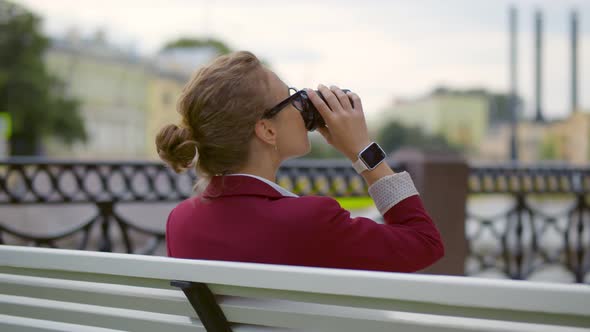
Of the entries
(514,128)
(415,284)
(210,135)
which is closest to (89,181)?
(210,135)

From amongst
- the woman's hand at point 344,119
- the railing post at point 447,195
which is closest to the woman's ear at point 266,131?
the woman's hand at point 344,119

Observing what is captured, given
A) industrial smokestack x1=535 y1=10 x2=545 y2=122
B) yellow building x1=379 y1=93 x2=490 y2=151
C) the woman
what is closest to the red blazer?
the woman

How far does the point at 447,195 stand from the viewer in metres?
4.17

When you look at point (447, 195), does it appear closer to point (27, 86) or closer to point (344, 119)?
point (344, 119)

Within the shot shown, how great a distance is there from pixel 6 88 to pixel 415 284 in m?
32.5

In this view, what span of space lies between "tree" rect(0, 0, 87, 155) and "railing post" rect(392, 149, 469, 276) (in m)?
29.4

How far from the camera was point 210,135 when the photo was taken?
1472 mm

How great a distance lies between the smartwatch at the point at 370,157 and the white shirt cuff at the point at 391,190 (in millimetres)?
44

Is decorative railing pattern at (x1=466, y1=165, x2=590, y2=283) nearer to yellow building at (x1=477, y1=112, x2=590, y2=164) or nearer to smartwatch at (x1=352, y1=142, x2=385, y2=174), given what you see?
smartwatch at (x1=352, y1=142, x2=385, y2=174)

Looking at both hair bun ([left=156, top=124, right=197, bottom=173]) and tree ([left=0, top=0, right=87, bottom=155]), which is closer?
hair bun ([left=156, top=124, right=197, bottom=173])

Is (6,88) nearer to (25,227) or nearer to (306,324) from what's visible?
(25,227)

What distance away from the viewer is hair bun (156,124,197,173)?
1.48 metres

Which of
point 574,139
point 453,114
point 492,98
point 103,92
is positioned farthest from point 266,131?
point 492,98

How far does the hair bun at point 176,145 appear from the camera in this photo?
58.1 inches
